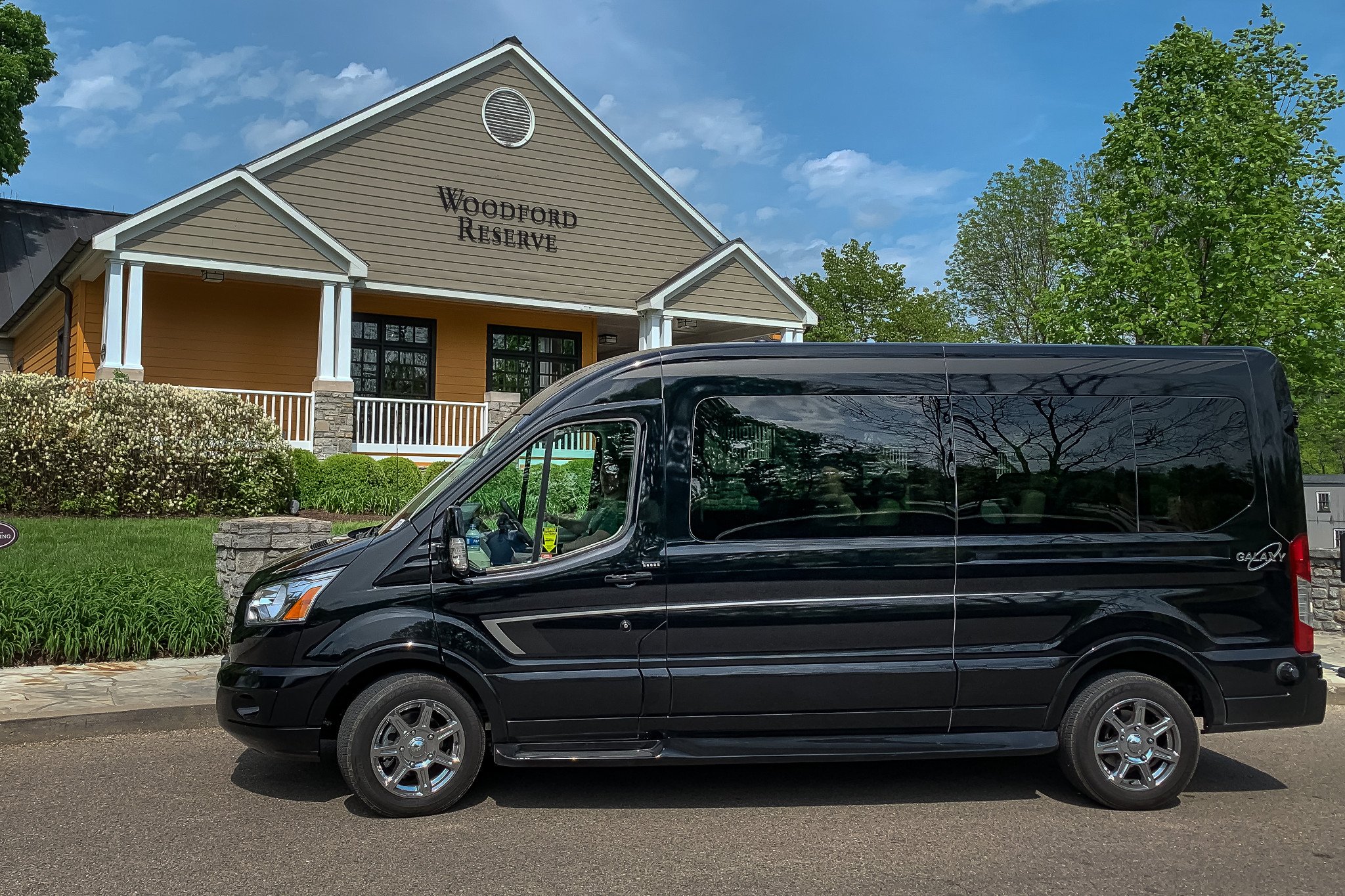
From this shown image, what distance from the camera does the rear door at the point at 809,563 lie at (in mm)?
5293

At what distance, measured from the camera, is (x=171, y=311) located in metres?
19.2

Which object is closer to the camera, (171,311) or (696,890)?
(696,890)

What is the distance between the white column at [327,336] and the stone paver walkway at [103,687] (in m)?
10.5

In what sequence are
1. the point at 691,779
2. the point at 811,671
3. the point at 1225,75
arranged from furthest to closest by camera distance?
the point at 1225,75 → the point at 691,779 → the point at 811,671

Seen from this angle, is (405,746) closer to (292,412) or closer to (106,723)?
(106,723)

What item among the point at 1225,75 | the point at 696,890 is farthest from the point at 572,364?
the point at 696,890

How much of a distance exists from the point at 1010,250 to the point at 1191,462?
135ft

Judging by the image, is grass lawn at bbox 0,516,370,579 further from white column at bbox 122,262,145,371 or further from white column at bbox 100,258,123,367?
white column at bbox 100,258,123,367

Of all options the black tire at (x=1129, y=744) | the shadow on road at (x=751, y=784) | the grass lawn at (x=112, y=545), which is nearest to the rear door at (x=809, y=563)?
the shadow on road at (x=751, y=784)

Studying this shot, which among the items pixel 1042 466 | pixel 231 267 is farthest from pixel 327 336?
pixel 1042 466

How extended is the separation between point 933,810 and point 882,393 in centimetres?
218

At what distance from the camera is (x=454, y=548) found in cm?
524

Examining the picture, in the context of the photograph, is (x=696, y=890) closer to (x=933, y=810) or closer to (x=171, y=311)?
(x=933, y=810)

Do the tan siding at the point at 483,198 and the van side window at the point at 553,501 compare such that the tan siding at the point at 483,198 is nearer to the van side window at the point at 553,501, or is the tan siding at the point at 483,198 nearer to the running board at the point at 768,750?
the van side window at the point at 553,501
